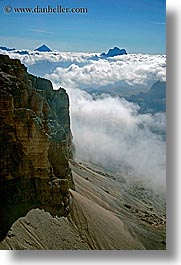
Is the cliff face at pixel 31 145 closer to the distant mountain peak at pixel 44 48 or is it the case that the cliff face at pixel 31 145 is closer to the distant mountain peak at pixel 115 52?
the distant mountain peak at pixel 44 48

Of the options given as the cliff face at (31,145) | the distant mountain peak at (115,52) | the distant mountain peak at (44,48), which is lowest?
the cliff face at (31,145)

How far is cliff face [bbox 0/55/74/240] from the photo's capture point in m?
3.75

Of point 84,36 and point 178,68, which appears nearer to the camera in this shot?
point 178,68

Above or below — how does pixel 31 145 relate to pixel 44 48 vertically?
below

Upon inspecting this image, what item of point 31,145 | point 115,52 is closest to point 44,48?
point 115,52

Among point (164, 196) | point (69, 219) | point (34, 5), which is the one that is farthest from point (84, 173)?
point (34, 5)

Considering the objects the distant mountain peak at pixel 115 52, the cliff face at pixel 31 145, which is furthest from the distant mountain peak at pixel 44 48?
the distant mountain peak at pixel 115 52

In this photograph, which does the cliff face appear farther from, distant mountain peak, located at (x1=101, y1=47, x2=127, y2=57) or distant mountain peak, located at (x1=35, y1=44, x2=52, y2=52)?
distant mountain peak, located at (x1=101, y1=47, x2=127, y2=57)

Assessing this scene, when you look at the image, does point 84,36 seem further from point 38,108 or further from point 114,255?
point 114,255

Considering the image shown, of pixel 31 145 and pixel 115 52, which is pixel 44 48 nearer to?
pixel 115 52

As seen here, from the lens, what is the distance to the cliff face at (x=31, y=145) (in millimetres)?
3746

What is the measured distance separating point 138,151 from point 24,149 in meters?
0.80

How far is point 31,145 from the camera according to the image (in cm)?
380

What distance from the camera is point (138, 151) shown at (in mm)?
3803
